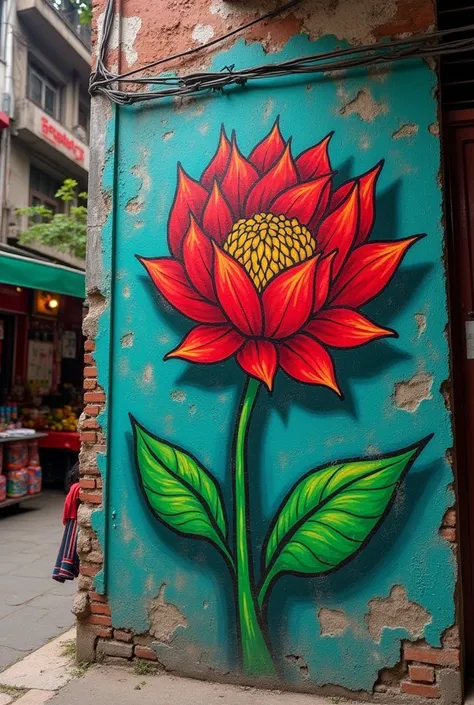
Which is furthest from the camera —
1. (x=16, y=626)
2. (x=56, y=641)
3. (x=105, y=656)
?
(x=16, y=626)

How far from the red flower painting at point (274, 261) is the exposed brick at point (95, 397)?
0.54 metres

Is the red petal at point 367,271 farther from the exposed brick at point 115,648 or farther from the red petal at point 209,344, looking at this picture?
the exposed brick at point 115,648

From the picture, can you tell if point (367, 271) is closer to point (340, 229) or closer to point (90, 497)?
point (340, 229)

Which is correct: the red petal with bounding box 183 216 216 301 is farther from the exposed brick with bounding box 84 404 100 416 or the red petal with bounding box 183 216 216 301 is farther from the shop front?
the shop front

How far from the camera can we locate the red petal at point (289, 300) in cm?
331

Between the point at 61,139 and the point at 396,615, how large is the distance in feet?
46.6

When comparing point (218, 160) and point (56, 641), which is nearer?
point (218, 160)

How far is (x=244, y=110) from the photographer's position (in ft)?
11.6

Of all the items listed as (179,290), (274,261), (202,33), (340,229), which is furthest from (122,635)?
(202,33)

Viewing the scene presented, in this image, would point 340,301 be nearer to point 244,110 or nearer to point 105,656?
point 244,110

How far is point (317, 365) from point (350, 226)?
803mm

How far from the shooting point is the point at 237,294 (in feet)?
11.3

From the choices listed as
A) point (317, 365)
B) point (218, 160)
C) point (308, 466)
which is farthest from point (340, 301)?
point (218, 160)

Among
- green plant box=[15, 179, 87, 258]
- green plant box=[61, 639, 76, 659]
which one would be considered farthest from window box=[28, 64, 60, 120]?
green plant box=[61, 639, 76, 659]
